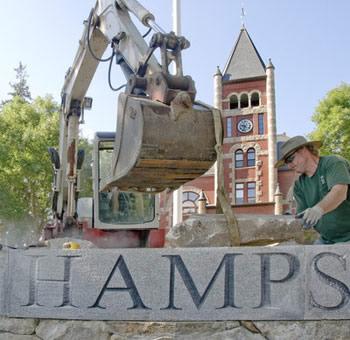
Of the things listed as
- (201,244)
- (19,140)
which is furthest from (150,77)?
(19,140)

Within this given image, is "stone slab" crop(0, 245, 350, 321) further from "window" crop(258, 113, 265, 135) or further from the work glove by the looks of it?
"window" crop(258, 113, 265, 135)

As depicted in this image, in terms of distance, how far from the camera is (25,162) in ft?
81.5

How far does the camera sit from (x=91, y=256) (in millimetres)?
3453

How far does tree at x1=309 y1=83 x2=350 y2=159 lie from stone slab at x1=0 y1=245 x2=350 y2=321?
764 inches

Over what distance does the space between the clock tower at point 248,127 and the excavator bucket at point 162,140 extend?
2767cm

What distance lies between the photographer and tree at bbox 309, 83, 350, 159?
897 inches

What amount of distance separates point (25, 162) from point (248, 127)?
50.3ft

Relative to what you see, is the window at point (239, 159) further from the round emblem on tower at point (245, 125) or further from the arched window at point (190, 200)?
the arched window at point (190, 200)

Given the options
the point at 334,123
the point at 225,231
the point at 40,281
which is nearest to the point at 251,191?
the point at 334,123

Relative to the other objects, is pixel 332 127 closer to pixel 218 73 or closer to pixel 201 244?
pixel 218 73

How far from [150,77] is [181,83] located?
0.33m

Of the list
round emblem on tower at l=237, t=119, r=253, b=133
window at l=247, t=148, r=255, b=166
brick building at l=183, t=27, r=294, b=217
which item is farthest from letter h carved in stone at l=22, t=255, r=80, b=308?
round emblem on tower at l=237, t=119, r=253, b=133

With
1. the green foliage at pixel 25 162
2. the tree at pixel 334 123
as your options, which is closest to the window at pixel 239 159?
the tree at pixel 334 123

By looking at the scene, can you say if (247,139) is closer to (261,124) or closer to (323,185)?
(261,124)
